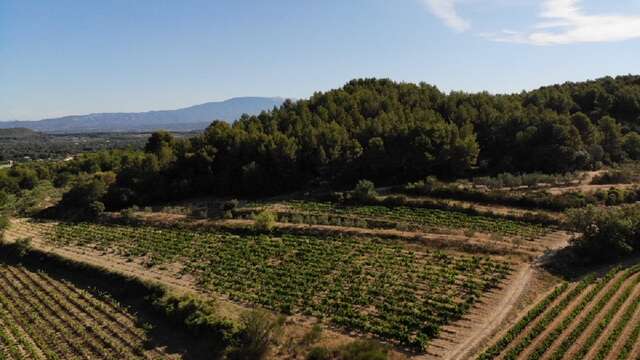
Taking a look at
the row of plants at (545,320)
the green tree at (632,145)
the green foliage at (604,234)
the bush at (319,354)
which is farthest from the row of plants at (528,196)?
the bush at (319,354)

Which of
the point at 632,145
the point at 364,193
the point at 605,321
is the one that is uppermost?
the point at 632,145

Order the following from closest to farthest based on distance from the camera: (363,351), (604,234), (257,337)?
(363,351)
(257,337)
(604,234)

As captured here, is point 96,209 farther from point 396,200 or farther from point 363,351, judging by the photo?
point 363,351

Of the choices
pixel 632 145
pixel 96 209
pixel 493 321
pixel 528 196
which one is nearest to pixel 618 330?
pixel 493 321

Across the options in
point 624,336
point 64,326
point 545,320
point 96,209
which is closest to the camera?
point 624,336

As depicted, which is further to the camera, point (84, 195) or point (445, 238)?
point (84, 195)

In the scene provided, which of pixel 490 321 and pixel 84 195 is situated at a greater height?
pixel 84 195
